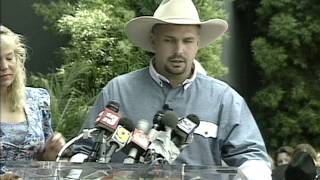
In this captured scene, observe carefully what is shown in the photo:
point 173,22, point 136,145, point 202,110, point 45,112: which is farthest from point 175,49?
point 136,145

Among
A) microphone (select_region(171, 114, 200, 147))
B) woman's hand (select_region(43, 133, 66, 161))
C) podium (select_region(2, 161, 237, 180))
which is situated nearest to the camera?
podium (select_region(2, 161, 237, 180))

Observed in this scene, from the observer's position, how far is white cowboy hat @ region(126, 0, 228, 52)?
133 inches

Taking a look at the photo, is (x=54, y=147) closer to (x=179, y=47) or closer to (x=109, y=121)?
(x=109, y=121)

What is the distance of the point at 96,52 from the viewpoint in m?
6.68

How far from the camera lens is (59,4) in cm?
727

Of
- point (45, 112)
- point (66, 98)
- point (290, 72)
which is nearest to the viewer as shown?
point (45, 112)

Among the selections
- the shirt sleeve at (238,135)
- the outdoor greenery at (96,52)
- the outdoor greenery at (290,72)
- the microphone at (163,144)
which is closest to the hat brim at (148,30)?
the shirt sleeve at (238,135)

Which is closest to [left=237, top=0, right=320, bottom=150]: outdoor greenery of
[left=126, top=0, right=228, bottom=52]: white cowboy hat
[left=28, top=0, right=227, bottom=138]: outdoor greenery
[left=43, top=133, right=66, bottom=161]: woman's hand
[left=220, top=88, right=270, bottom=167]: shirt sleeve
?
[left=28, top=0, right=227, bottom=138]: outdoor greenery

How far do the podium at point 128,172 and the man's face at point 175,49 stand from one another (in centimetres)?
78

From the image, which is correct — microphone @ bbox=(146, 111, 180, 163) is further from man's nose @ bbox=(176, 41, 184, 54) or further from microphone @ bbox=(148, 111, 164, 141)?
man's nose @ bbox=(176, 41, 184, 54)

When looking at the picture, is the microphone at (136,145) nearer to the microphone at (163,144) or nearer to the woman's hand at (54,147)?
the microphone at (163,144)

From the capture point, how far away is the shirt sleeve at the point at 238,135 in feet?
9.82

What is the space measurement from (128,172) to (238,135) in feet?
2.29

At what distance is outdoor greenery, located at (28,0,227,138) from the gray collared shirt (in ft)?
9.83
